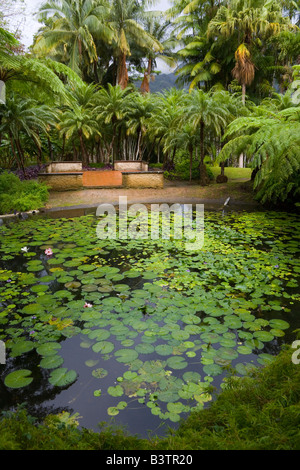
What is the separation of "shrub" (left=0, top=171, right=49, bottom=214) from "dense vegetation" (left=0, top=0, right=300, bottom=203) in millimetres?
2292

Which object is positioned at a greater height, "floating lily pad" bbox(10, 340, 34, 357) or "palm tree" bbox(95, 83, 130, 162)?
"palm tree" bbox(95, 83, 130, 162)

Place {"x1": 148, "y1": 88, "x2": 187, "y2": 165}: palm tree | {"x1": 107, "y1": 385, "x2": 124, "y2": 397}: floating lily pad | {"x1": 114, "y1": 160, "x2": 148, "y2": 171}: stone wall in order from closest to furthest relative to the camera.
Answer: {"x1": 107, "y1": 385, "x2": 124, "y2": 397}: floating lily pad → {"x1": 148, "y1": 88, "x2": 187, "y2": 165}: palm tree → {"x1": 114, "y1": 160, "x2": 148, "y2": 171}: stone wall

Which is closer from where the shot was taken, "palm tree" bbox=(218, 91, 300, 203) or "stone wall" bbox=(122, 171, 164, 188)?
"palm tree" bbox=(218, 91, 300, 203)

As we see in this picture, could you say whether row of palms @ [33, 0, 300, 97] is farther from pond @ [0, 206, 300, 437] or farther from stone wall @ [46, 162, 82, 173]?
pond @ [0, 206, 300, 437]

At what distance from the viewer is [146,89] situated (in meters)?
20.8

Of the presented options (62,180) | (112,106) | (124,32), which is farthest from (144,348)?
(124,32)

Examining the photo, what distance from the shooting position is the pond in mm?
2016

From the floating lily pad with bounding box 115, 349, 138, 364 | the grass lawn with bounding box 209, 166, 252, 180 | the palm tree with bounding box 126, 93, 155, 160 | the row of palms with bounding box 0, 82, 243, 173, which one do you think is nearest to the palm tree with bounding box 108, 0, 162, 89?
the row of palms with bounding box 0, 82, 243, 173

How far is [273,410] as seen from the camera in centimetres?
155

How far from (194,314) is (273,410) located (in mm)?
1462

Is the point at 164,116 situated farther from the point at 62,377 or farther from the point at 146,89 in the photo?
the point at 62,377

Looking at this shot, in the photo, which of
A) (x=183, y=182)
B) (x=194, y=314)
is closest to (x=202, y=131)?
(x=183, y=182)

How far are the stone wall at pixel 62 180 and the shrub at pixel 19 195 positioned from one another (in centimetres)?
108
